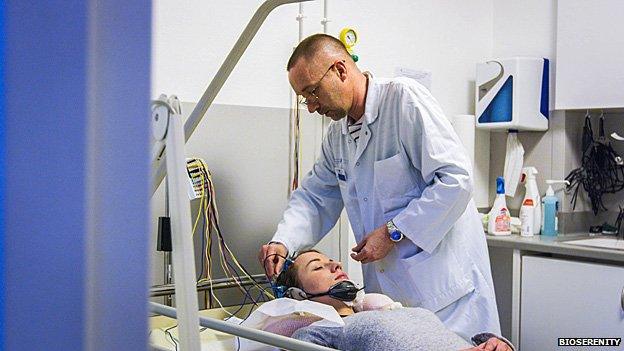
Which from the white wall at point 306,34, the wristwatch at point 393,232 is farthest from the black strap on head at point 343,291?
the white wall at point 306,34

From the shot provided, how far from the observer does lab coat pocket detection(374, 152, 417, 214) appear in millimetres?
2271

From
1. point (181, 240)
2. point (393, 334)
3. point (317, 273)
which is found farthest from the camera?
point (317, 273)

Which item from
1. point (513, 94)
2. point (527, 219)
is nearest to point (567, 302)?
point (527, 219)

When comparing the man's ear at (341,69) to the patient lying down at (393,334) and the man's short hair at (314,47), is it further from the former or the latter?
the patient lying down at (393,334)

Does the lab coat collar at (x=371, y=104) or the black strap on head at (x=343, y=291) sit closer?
the black strap on head at (x=343, y=291)

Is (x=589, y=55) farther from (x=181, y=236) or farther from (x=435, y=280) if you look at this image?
(x=181, y=236)

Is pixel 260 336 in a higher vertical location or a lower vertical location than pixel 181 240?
lower

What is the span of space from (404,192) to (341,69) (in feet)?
1.36

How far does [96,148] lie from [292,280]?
6.41 ft

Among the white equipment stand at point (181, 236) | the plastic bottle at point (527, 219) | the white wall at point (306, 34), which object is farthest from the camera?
the plastic bottle at point (527, 219)

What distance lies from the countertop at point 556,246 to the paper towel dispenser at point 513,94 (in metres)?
0.54

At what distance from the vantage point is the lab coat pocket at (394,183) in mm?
2271

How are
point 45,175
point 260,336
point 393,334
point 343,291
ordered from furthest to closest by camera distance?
point 343,291 → point 393,334 → point 260,336 → point 45,175

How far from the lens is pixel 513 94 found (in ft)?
11.5
